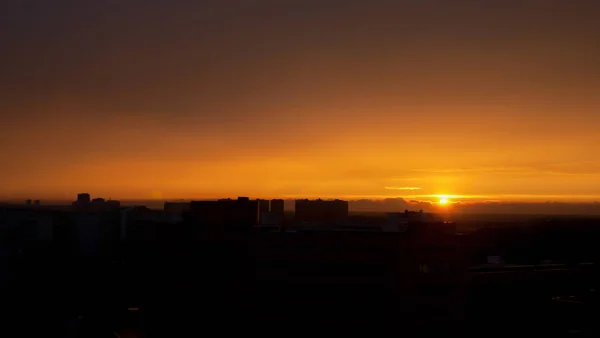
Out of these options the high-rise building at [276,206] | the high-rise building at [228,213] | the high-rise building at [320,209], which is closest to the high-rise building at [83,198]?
the high-rise building at [276,206]

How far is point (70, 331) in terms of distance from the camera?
1780 inches

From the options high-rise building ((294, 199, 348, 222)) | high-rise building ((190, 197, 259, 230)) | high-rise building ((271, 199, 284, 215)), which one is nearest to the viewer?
high-rise building ((190, 197, 259, 230))

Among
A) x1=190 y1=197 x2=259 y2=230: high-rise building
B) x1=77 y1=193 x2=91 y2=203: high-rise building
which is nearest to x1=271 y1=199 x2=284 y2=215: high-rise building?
x1=190 y1=197 x2=259 y2=230: high-rise building

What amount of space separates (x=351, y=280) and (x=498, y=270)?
108 ft

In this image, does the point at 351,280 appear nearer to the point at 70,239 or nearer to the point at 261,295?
the point at 261,295

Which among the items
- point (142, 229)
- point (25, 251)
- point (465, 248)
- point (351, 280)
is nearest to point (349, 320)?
point (351, 280)

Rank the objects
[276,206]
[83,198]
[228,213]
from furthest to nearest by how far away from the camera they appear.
→ 1. [83,198]
2. [276,206]
3. [228,213]

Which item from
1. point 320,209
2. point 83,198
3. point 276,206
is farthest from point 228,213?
point 83,198

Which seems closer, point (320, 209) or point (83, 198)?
point (320, 209)

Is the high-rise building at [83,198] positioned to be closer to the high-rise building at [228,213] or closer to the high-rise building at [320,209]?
the high-rise building at [320,209]

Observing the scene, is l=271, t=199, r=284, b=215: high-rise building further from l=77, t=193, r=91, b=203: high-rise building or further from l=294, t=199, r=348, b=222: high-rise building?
l=77, t=193, r=91, b=203: high-rise building

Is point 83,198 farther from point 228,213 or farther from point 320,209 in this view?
point 228,213

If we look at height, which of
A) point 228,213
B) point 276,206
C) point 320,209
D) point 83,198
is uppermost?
point 83,198

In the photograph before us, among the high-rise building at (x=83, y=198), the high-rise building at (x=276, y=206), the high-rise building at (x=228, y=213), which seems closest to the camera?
the high-rise building at (x=228, y=213)
